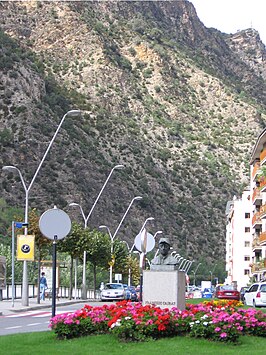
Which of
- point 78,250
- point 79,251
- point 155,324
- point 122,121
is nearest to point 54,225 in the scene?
point 155,324

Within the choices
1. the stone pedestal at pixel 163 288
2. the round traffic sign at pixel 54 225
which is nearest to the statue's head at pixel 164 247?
the stone pedestal at pixel 163 288

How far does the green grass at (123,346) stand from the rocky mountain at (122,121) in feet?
243

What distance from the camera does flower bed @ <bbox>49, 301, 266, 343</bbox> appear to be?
14758mm

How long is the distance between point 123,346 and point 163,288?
381 centimetres

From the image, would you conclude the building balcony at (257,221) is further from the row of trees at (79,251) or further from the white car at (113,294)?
the white car at (113,294)

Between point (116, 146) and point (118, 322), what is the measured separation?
324 feet

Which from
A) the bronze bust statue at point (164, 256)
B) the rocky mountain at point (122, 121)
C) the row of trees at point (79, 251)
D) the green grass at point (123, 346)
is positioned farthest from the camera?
the rocky mountain at point (122, 121)

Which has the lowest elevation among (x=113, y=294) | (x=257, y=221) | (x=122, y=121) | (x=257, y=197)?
(x=113, y=294)

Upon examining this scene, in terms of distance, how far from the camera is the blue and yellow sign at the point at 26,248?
39750mm

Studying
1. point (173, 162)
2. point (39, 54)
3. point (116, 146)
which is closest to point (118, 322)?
point (116, 146)

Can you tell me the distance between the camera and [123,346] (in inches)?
560

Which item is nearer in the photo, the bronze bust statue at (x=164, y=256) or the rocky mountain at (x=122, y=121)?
the bronze bust statue at (x=164, y=256)

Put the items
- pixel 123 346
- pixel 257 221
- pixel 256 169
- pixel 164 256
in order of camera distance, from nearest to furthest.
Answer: pixel 123 346 < pixel 164 256 < pixel 257 221 < pixel 256 169

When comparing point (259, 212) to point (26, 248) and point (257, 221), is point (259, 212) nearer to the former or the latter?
point (257, 221)
